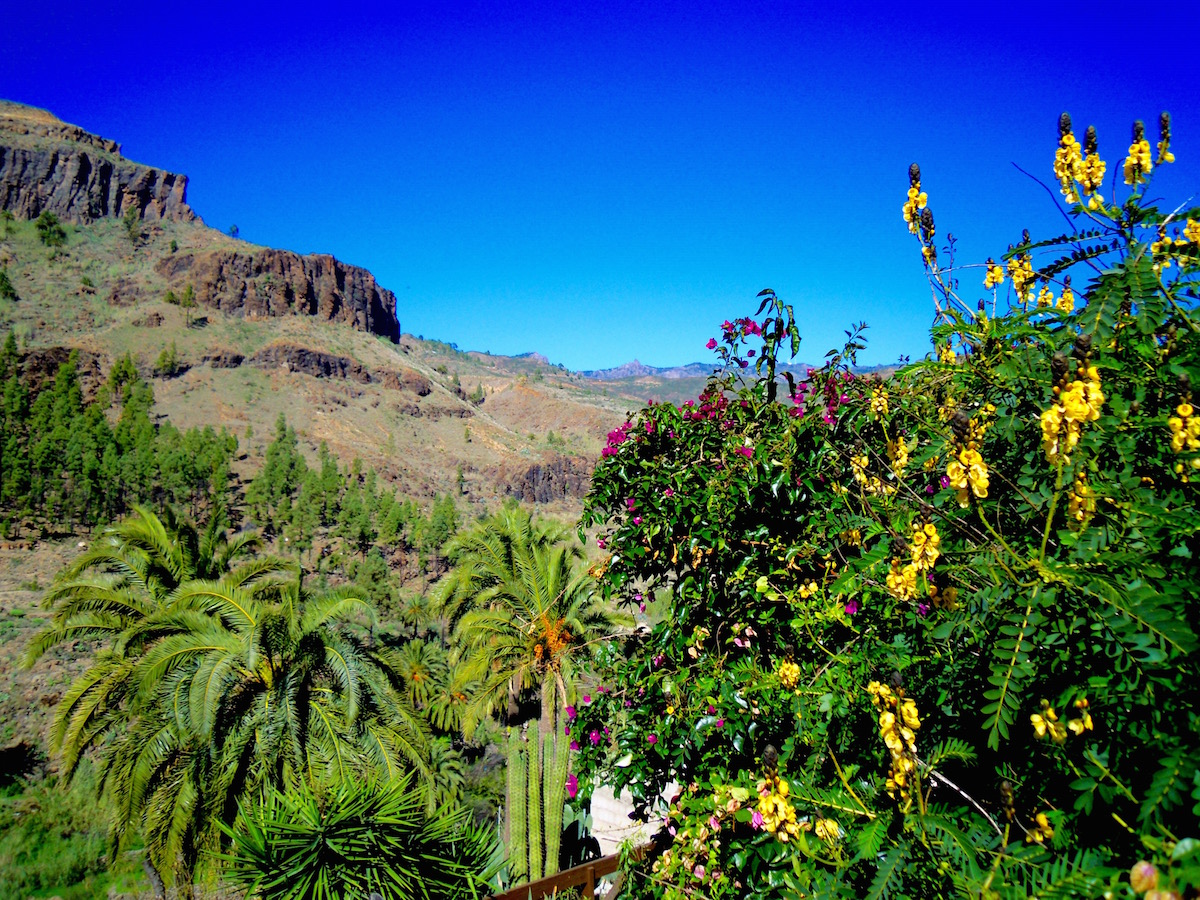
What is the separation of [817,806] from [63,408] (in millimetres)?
53648

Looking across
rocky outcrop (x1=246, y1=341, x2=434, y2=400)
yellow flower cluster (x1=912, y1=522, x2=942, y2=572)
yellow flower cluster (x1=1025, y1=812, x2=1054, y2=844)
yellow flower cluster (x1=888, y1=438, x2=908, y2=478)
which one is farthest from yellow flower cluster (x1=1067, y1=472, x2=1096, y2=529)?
rocky outcrop (x1=246, y1=341, x2=434, y2=400)

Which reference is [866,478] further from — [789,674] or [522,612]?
[522,612]

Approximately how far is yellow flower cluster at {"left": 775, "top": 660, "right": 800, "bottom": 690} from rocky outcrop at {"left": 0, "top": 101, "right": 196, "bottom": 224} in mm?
124235

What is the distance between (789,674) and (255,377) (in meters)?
76.1

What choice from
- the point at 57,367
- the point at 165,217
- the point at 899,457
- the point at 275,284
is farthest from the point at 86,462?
the point at 165,217

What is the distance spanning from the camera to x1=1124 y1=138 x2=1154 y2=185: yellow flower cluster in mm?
1877

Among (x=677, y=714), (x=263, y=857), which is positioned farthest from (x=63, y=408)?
(x=677, y=714)

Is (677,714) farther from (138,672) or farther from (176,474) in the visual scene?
(176,474)

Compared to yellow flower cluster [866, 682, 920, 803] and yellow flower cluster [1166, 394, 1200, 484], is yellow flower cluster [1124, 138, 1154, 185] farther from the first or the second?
yellow flower cluster [866, 682, 920, 803]

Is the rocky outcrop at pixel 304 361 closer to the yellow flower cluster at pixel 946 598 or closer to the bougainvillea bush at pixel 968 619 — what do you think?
the bougainvillea bush at pixel 968 619

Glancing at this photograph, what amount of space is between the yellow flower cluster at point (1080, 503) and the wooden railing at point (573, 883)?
5727mm

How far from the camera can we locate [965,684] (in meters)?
2.06

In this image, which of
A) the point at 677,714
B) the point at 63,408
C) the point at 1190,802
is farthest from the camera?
the point at 63,408

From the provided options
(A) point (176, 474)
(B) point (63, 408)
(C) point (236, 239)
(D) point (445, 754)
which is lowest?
(D) point (445, 754)
